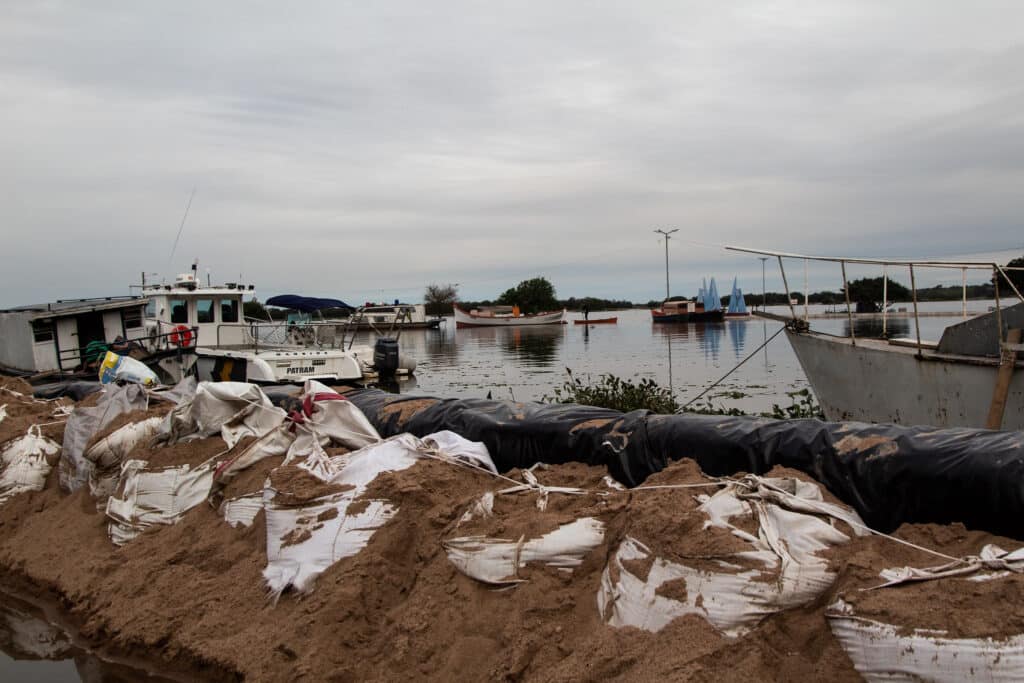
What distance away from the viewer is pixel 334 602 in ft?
11.3

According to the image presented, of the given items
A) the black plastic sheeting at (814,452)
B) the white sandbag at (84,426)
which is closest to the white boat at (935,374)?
the black plastic sheeting at (814,452)

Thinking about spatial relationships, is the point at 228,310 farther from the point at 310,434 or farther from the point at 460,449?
the point at 460,449

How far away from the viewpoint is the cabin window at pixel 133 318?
18.8 meters

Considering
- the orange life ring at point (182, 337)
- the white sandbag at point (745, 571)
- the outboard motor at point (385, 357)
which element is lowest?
the outboard motor at point (385, 357)

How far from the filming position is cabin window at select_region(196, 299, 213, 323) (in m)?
18.8

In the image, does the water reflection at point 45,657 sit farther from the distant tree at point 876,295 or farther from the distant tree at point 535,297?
the distant tree at point 535,297

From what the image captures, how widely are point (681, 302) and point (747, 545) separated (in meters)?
68.5

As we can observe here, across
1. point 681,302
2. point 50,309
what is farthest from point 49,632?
point 681,302

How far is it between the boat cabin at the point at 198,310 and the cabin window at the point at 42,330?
214 centimetres

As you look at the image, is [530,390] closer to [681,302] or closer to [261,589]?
[261,589]

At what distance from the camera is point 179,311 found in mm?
18656

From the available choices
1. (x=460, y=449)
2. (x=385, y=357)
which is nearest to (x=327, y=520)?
(x=460, y=449)

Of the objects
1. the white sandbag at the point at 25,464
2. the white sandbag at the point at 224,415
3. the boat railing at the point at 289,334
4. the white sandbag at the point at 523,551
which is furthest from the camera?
the boat railing at the point at 289,334

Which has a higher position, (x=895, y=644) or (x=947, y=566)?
(x=947, y=566)
